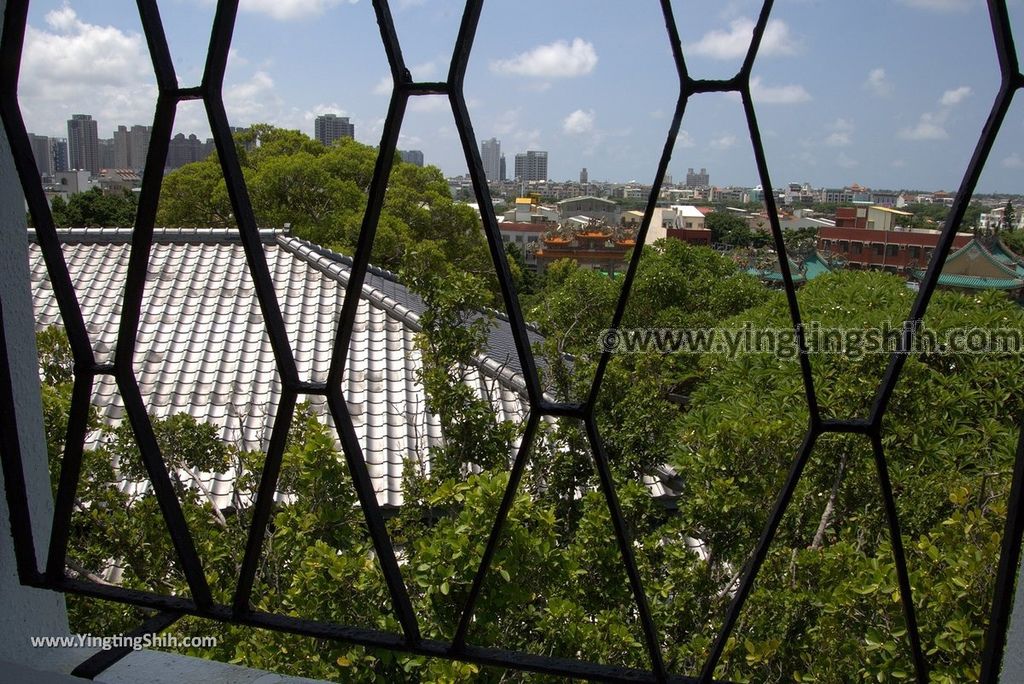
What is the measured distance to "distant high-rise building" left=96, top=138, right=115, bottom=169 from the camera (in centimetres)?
894

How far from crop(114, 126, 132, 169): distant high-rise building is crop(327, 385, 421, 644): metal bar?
27.1 ft

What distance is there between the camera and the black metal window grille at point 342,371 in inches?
24.4

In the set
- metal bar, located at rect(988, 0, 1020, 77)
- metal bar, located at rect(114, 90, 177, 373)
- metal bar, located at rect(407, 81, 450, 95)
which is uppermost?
metal bar, located at rect(988, 0, 1020, 77)

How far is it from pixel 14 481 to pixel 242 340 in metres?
4.09

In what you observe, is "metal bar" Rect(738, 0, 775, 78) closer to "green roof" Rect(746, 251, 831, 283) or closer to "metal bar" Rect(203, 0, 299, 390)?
"metal bar" Rect(203, 0, 299, 390)

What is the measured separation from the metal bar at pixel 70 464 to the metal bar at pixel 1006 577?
2.70 feet

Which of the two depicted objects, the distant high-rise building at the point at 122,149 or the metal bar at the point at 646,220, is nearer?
the metal bar at the point at 646,220

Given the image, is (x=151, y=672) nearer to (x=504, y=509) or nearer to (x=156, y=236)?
(x=504, y=509)

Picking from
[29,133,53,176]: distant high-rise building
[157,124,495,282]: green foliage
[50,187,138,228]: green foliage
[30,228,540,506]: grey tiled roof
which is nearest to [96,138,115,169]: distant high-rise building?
[157,124,495,282]: green foliage

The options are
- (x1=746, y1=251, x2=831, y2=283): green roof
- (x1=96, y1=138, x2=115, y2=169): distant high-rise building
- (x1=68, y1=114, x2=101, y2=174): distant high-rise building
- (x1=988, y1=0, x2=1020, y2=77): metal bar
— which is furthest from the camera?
(x1=96, y1=138, x2=115, y2=169): distant high-rise building

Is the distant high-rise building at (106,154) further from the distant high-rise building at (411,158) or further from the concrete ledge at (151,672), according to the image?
the concrete ledge at (151,672)

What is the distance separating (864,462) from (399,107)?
1.73 metres

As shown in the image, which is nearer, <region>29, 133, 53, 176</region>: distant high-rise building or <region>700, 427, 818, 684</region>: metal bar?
<region>700, 427, 818, 684</region>: metal bar

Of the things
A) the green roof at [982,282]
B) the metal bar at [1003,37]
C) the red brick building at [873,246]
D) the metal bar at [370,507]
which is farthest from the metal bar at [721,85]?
the red brick building at [873,246]
